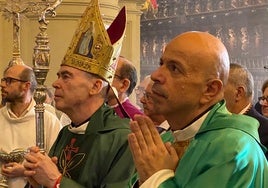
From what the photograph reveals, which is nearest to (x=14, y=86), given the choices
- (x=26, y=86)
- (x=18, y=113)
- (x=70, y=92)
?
(x=26, y=86)

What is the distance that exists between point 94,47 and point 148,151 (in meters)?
1.30

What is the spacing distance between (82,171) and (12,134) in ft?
5.31

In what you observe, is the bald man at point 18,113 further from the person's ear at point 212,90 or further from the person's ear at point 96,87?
the person's ear at point 212,90

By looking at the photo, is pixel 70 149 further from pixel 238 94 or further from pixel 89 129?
pixel 238 94

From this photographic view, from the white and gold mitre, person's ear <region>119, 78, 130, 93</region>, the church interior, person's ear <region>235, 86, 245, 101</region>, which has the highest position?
the white and gold mitre

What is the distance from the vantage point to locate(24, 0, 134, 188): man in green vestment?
3184 millimetres

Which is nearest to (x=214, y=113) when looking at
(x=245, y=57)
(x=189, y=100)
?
(x=189, y=100)

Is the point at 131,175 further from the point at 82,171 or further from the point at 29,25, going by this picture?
the point at 29,25

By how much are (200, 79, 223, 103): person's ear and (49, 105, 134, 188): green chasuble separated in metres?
0.83

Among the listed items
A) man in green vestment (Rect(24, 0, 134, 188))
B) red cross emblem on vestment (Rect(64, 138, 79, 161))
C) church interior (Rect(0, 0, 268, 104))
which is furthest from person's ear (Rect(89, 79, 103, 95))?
church interior (Rect(0, 0, 268, 104))

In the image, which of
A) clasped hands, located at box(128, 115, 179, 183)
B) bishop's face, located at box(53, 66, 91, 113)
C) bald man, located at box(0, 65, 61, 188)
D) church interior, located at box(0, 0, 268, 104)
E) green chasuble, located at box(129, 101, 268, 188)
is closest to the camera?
green chasuble, located at box(129, 101, 268, 188)

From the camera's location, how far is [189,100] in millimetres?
2469

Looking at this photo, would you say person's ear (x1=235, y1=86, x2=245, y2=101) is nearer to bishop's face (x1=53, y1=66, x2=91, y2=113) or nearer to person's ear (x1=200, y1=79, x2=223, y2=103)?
bishop's face (x1=53, y1=66, x2=91, y2=113)

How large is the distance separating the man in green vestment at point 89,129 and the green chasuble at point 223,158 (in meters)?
0.84
